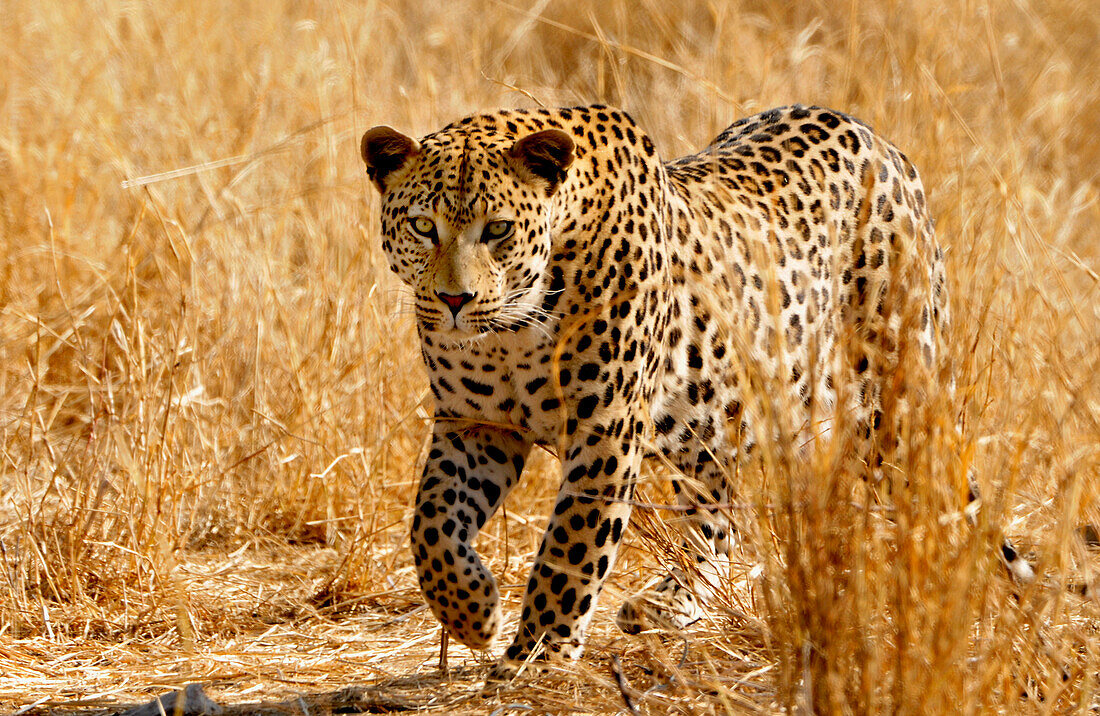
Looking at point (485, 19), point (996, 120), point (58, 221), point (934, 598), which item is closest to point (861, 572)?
point (934, 598)

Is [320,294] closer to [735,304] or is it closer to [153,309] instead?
[153,309]

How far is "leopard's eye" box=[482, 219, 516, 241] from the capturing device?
4.01 metres

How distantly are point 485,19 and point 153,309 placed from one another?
19.1 feet

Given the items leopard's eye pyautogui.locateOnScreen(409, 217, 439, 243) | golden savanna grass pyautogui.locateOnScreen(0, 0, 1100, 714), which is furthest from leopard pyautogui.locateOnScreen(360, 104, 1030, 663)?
golden savanna grass pyautogui.locateOnScreen(0, 0, 1100, 714)

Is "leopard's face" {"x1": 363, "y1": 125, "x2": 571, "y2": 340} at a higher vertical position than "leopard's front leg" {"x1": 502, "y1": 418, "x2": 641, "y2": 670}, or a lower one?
higher

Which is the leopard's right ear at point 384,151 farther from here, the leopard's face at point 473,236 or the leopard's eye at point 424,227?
the leopard's eye at point 424,227

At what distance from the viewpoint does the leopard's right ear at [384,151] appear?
419 centimetres

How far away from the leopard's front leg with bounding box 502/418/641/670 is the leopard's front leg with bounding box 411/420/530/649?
151 mm

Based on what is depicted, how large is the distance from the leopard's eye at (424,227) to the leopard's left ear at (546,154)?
0.31m

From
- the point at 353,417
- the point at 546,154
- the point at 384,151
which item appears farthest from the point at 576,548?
the point at 353,417

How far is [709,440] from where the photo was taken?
480 centimetres

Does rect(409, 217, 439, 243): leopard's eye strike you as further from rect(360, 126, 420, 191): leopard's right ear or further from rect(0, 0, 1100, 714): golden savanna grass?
rect(0, 0, 1100, 714): golden savanna grass

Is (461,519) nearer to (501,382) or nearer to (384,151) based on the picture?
(501,382)

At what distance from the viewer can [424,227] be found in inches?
160
